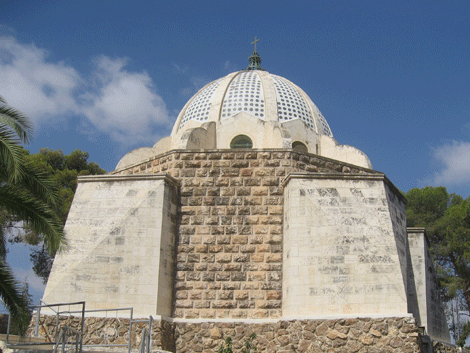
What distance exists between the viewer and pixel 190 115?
56.9 ft

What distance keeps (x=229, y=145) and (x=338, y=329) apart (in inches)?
262

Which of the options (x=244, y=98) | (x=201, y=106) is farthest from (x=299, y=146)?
(x=201, y=106)

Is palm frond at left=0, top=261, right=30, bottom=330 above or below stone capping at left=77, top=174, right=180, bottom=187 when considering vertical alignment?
below

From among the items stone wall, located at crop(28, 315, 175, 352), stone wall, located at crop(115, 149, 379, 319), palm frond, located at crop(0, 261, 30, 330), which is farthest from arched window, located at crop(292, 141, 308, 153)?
palm frond, located at crop(0, 261, 30, 330)

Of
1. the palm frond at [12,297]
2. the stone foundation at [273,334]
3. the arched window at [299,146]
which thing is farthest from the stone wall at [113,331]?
the arched window at [299,146]

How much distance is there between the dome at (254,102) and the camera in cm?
1662

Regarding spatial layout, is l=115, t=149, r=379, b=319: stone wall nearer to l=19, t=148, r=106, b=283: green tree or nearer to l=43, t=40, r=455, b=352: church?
l=43, t=40, r=455, b=352: church

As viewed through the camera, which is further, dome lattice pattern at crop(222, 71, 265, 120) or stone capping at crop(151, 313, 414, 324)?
dome lattice pattern at crop(222, 71, 265, 120)

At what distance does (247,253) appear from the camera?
1104cm

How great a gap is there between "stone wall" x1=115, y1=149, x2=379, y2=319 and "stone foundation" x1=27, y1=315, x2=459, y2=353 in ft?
1.03

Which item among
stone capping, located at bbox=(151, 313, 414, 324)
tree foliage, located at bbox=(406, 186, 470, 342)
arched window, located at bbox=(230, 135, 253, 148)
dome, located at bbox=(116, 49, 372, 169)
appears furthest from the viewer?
tree foliage, located at bbox=(406, 186, 470, 342)

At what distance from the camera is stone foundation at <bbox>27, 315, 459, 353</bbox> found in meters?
9.38

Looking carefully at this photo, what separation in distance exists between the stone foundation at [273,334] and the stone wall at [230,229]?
31 centimetres

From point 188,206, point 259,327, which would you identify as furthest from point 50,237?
point 259,327
